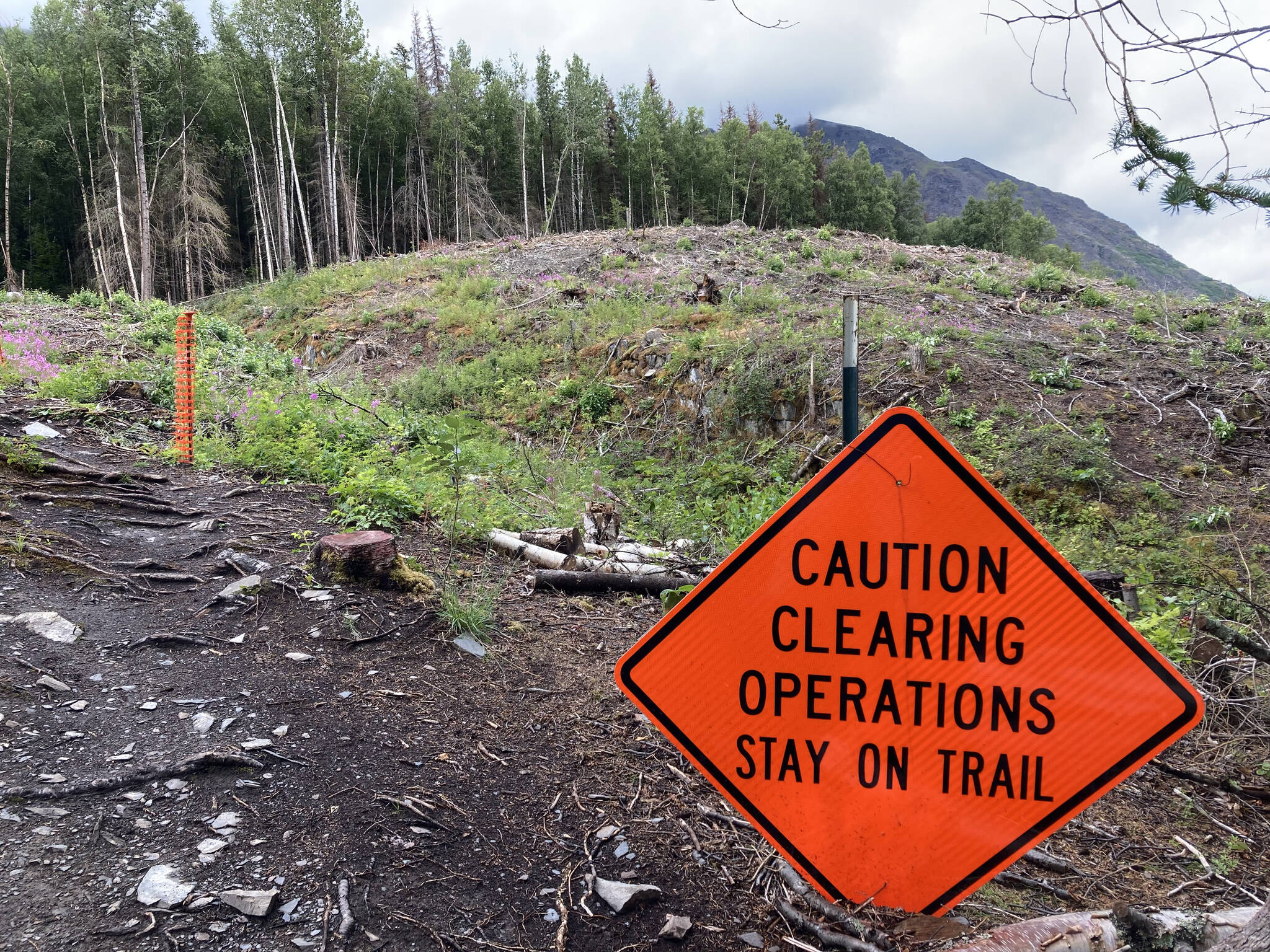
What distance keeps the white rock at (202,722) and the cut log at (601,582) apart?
77.1 inches

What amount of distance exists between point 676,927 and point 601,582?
8.60 ft

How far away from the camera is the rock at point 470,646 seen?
3436 millimetres

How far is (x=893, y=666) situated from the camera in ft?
5.26

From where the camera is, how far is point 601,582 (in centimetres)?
441

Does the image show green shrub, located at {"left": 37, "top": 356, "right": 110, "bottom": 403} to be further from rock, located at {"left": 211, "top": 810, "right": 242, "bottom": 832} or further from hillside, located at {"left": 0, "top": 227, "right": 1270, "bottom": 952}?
rock, located at {"left": 211, "top": 810, "right": 242, "bottom": 832}

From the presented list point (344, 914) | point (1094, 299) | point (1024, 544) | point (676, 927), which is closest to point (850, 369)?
point (1024, 544)

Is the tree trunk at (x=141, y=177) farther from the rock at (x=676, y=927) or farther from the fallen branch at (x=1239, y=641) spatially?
the fallen branch at (x=1239, y=641)

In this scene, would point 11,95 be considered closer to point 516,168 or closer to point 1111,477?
point 516,168

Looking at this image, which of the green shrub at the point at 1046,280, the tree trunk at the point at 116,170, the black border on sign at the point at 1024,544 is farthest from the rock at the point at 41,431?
the tree trunk at the point at 116,170

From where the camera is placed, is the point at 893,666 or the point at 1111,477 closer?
the point at 893,666

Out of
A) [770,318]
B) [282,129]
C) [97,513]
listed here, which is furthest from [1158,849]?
[282,129]

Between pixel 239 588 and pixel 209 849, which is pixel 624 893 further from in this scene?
pixel 239 588

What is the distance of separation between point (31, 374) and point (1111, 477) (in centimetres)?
1142

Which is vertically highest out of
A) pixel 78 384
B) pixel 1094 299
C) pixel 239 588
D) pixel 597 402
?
pixel 1094 299
